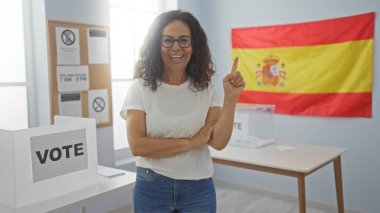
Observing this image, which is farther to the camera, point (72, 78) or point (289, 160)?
point (72, 78)

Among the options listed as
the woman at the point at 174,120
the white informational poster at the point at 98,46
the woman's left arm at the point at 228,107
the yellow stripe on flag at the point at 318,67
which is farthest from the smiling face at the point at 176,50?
the yellow stripe on flag at the point at 318,67

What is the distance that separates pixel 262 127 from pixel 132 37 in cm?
152

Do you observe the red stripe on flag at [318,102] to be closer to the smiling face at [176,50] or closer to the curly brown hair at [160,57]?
the curly brown hair at [160,57]

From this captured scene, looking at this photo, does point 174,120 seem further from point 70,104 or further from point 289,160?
point 70,104

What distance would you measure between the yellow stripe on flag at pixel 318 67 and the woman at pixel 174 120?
2047 millimetres

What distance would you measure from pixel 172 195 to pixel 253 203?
2369 mm

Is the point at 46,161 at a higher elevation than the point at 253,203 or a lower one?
higher

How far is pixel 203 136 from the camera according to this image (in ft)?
4.24

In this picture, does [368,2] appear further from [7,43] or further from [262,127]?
[7,43]

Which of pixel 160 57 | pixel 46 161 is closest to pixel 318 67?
pixel 160 57

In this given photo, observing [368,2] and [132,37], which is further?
[132,37]

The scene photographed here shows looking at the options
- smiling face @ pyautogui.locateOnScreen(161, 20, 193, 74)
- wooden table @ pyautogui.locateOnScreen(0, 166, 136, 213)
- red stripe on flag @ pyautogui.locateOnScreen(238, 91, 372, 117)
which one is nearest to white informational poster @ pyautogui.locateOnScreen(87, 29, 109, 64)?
wooden table @ pyautogui.locateOnScreen(0, 166, 136, 213)

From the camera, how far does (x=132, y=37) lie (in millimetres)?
3467

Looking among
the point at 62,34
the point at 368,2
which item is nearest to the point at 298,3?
the point at 368,2
